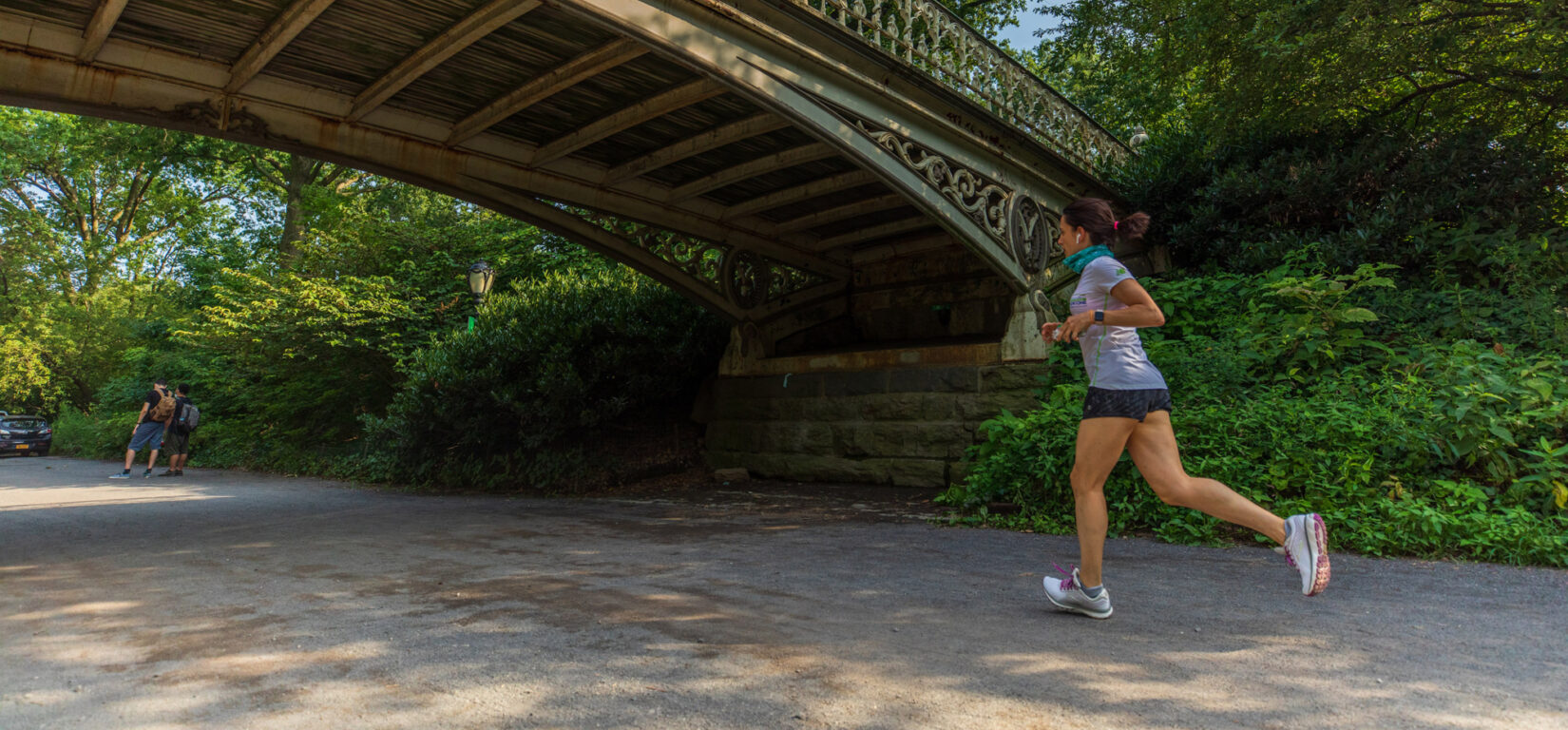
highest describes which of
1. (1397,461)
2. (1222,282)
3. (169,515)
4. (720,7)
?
(720,7)

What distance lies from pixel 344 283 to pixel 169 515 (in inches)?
299

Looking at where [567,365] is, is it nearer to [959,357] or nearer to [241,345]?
[959,357]

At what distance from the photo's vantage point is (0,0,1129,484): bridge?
252 inches

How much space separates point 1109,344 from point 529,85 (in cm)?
572

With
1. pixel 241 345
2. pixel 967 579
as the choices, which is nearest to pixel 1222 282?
pixel 967 579

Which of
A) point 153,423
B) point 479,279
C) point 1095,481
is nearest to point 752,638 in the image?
point 1095,481

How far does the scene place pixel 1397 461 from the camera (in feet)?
18.3

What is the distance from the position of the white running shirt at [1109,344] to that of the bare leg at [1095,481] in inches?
6.8

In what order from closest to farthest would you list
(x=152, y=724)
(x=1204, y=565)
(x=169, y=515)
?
1. (x=152, y=724)
2. (x=1204, y=565)
3. (x=169, y=515)

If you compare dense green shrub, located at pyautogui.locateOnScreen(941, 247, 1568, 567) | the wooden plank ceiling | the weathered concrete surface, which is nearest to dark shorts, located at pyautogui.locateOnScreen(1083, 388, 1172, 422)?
the weathered concrete surface

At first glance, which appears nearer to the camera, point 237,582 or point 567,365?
point 237,582

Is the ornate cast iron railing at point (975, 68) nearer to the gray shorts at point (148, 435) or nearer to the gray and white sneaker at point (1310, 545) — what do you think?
the gray and white sneaker at point (1310, 545)

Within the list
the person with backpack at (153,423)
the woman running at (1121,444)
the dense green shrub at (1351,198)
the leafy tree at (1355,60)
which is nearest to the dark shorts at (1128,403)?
the woman running at (1121,444)

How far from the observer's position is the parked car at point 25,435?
2366 cm
